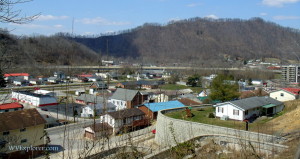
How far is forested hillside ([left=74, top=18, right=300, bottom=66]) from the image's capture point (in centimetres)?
6619

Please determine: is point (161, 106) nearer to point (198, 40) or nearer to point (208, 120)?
point (208, 120)

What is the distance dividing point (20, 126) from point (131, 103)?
7.74 meters

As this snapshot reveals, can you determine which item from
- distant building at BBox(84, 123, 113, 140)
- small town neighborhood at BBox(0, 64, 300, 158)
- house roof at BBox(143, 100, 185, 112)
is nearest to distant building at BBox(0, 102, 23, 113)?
small town neighborhood at BBox(0, 64, 300, 158)

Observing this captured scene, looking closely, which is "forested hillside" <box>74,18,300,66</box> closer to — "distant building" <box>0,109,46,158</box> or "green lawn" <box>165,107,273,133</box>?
"green lawn" <box>165,107,273,133</box>

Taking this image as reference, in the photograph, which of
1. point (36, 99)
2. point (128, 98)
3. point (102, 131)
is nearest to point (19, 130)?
point (102, 131)

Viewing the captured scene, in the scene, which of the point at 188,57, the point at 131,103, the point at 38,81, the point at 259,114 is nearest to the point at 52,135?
the point at 131,103

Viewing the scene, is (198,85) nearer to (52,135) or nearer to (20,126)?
(52,135)

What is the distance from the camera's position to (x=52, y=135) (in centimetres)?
891

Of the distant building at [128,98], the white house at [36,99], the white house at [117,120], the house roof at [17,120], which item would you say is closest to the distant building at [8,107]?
the white house at [36,99]

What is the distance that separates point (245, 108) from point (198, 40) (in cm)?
7358

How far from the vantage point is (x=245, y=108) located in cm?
834

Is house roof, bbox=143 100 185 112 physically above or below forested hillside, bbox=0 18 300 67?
below

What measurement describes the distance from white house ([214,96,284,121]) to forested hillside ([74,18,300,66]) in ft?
167

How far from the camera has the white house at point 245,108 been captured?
839cm
